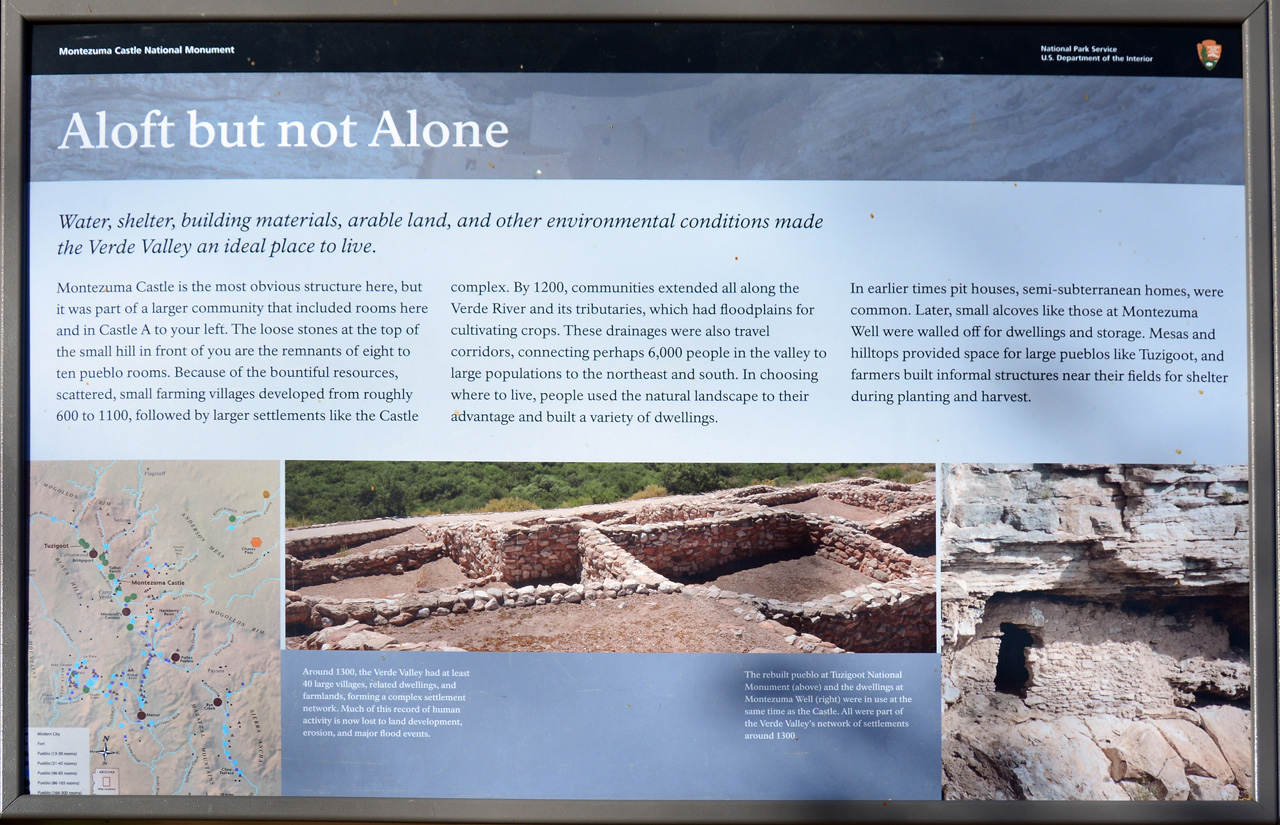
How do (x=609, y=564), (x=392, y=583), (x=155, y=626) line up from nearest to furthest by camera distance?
(x=392, y=583)
(x=155, y=626)
(x=609, y=564)

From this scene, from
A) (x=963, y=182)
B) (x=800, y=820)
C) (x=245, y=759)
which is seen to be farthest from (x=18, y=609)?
(x=963, y=182)

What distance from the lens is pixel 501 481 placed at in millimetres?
3141

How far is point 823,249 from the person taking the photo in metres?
3.17

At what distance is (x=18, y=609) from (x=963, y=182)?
15.2 feet

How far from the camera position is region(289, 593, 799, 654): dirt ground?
3145 mm

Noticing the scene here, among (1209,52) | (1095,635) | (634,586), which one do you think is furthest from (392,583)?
(1209,52)

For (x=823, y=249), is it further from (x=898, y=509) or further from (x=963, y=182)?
(x=898, y=509)

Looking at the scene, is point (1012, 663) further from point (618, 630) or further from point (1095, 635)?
point (618, 630)

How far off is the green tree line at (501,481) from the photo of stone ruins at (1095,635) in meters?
0.52

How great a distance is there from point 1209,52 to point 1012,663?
2.87m

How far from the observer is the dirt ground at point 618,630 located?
3145 mm

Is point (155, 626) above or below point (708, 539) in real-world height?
below

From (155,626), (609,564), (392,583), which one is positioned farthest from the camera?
(609,564)

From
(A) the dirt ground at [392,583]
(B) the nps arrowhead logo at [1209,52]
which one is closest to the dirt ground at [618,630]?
(A) the dirt ground at [392,583]
